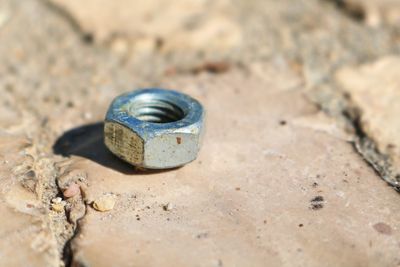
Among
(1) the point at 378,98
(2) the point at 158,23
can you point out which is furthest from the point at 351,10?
(2) the point at 158,23

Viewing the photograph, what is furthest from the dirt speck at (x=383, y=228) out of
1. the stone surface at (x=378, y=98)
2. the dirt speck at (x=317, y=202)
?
the stone surface at (x=378, y=98)

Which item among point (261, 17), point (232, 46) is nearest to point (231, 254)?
point (232, 46)

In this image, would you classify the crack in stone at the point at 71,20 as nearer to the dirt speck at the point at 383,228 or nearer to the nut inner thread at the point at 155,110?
the nut inner thread at the point at 155,110

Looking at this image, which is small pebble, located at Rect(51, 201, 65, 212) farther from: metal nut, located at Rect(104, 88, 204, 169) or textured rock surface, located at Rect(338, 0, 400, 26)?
textured rock surface, located at Rect(338, 0, 400, 26)

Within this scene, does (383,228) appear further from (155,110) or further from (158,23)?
(158,23)

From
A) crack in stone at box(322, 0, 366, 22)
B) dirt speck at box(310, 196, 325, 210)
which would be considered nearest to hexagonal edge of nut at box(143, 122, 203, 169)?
dirt speck at box(310, 196, 325, 210)
